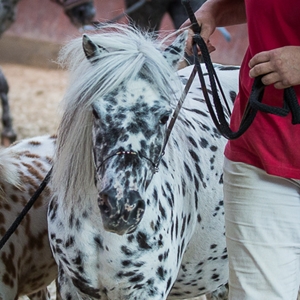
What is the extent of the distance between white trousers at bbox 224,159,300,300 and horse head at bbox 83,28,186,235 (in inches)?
10.6

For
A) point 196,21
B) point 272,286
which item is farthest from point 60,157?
point 272,286

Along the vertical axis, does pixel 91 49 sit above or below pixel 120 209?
above

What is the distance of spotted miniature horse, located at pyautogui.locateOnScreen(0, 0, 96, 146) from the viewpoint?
226 inches

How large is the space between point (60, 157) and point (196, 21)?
65 cm

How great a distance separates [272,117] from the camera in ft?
6.02

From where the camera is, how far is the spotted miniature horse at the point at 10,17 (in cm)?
573

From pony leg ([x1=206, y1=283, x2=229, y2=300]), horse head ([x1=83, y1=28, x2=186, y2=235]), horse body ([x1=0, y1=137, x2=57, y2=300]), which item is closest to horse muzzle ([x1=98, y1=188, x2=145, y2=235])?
horse head ([x1=83, y1=28, x2=186, y2=235])

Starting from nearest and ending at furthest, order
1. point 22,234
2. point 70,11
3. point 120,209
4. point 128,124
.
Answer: point 120,209, point 128,124, point 22,234, point 70,11

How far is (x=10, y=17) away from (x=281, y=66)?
442cm

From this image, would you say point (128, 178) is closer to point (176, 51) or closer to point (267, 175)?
point (267, 175)

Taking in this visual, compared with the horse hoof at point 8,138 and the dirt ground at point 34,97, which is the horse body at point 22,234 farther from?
the dirt ground at point 34,97

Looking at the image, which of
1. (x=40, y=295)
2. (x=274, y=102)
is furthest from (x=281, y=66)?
(x=40, y=295)

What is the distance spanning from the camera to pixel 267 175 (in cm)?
189

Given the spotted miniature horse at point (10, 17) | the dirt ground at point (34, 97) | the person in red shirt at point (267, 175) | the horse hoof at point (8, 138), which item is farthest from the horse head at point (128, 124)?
the dirt ground at point (34, 97)
